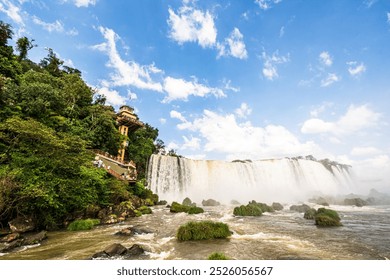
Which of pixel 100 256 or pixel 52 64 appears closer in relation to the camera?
pixel 100 256

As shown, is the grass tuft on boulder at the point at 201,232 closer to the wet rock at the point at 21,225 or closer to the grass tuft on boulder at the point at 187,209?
the wet rock at the point at 21,225

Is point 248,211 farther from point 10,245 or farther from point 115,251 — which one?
point 10,245

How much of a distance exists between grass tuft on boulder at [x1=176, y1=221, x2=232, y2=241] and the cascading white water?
2373 cm

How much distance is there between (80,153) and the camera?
12.4 meters

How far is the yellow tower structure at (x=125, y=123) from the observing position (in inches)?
1214

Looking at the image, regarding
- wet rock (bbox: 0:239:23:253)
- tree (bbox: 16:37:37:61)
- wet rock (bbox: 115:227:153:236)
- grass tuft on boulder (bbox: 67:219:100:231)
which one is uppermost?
tree (bbox: 16:37:37:61)

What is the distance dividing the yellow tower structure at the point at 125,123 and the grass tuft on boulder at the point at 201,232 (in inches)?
894

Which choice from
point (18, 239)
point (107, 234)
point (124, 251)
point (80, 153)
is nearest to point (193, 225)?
point (124, 251)

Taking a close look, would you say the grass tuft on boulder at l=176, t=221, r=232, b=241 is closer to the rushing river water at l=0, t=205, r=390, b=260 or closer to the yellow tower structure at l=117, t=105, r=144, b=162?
the rushing river water at l=0, t=205, r=390, b=260

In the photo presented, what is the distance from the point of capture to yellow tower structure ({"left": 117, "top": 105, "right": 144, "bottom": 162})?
30.8m

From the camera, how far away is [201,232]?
9359 millimetres

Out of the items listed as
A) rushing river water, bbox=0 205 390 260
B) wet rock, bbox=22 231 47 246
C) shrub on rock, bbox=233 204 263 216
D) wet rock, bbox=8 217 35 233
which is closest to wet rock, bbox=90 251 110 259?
rushing river water, bbox=0 205 390 260

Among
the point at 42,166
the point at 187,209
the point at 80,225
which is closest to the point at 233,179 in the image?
the point at 187,209

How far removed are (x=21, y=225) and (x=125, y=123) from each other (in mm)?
24798
